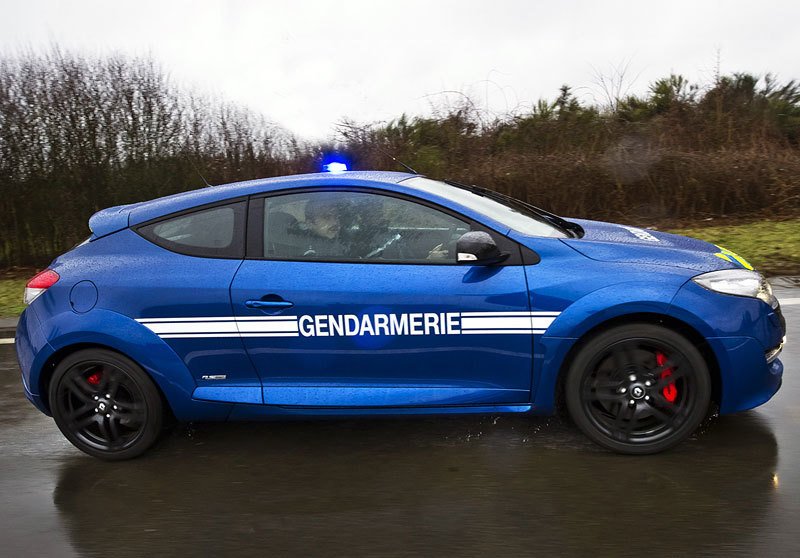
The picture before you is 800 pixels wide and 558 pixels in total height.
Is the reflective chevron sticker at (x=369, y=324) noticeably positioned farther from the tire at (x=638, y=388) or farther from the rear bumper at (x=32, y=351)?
the rear bumper at (x=32, y=351)

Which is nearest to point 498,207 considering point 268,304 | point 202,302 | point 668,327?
point 668,327

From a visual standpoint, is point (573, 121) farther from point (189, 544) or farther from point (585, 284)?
point (189, 544)

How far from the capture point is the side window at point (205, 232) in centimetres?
439

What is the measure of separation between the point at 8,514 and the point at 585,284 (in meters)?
2.84

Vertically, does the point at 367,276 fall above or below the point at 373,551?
above

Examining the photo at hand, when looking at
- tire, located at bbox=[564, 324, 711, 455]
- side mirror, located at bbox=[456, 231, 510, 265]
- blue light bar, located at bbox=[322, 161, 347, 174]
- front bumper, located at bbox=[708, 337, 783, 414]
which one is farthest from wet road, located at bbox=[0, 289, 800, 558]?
blue light bar, located at bbox=[322, 161, 347, 174]

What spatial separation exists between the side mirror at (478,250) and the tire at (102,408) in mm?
1751

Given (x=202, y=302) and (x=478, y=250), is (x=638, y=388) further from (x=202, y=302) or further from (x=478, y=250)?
(x=202, y=302)

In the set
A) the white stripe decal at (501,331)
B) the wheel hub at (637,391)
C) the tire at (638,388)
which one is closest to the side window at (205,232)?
the white stripe decal at (501,331)

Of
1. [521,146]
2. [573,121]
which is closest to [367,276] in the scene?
[521,146]

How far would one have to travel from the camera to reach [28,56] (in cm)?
1127

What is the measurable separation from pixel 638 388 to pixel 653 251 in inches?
27.2

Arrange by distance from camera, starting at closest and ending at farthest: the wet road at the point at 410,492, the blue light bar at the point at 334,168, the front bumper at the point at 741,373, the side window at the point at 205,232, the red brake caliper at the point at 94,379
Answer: the wet road at the point at 410,492 < the front bumper at the point at 741,373 < the side window at the point at 205,232 < the red brake caliper at the point at 94,379 < the blue light bar at the point at 334,168

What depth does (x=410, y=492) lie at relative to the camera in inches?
151
